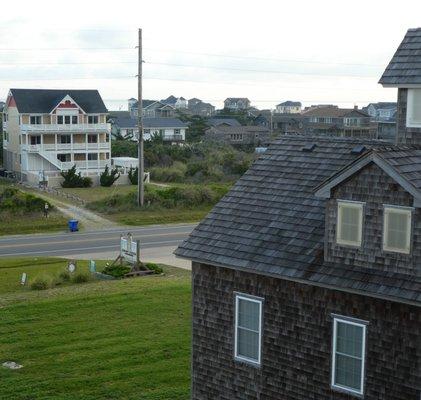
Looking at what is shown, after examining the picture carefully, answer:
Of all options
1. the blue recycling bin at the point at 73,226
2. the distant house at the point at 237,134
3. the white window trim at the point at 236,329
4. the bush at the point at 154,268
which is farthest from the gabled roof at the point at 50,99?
the white window trim at the point at 236,329

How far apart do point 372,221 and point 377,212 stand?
0.19 metres

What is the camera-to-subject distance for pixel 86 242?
4222cm

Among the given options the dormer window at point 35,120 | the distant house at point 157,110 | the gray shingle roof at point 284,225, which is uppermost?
the distant house at point 157,110

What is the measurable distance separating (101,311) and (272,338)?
11958mm

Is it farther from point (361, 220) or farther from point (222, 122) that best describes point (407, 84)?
point (222, 122)

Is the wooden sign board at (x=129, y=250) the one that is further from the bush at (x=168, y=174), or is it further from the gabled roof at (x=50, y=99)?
the gabled roof at (x=50, y=99)

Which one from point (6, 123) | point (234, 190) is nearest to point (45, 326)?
point (234, 190)

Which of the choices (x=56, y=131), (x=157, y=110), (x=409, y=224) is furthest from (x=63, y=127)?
(x=157, y=110)

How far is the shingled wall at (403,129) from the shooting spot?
16094mm

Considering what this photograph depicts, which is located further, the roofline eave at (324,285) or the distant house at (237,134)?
the distant house at (237,134)

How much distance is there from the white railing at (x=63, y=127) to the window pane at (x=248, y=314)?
195 feet

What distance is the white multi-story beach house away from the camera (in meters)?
71.8

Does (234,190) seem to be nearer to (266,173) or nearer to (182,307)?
(266,173)

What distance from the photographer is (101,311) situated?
2567cm
